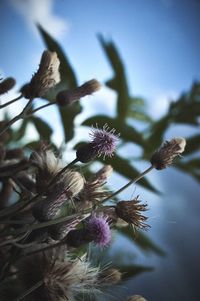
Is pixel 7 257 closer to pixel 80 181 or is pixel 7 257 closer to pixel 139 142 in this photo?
pixel 80 181

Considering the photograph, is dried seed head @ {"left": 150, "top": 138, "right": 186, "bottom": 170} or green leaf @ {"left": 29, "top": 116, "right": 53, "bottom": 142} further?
green leaf @ {"left": 29, "top": 116, "right": 53, "bottom": 142}

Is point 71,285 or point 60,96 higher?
point 60,96

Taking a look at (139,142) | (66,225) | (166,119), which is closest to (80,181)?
(66,225)

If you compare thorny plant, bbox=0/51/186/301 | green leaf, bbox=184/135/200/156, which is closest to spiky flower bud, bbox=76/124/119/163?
thorny plant, bbox=0/51/186/301

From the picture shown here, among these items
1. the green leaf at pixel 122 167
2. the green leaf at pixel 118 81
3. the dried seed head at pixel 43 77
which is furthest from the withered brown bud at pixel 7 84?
the green leaf at pixel 118 81

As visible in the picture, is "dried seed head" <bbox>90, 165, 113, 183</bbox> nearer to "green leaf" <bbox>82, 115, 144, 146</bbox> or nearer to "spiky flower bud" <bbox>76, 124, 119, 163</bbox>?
"spiky flower bud" <bbox>76, 124, 119, 163</bbox>

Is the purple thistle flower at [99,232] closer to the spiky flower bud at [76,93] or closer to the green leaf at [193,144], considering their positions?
the spiky flower bud at [76,93]

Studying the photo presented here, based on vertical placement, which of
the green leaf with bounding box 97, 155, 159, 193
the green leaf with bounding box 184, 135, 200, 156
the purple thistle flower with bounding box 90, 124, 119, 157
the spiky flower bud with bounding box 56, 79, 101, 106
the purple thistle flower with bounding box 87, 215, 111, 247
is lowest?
the green leaf with bounding box 184, 135, 200, 156
